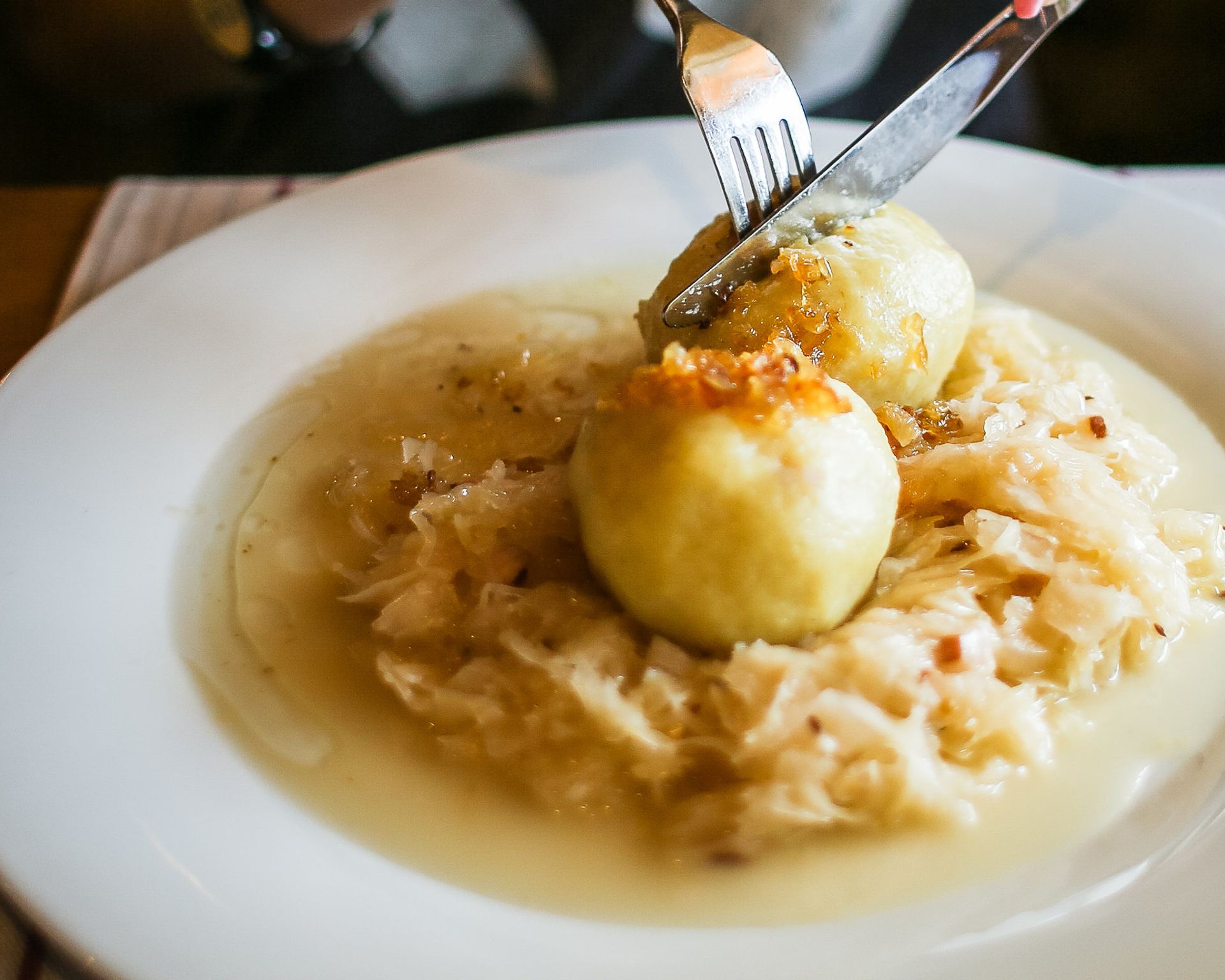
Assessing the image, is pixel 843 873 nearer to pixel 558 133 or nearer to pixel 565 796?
pixel 565 796

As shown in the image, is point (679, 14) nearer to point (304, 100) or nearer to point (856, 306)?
point (856, 306)

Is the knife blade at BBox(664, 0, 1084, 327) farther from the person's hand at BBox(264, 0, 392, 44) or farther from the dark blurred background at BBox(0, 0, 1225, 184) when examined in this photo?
the person's hand at BBox(264, 0, 392, 44)

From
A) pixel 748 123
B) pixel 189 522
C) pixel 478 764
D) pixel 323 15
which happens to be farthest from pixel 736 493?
pixel 323 15

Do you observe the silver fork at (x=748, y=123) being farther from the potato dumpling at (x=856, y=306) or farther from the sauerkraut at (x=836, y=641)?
the sauerkraut at (x=836, y=641)

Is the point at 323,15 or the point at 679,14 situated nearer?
the point at 679,14

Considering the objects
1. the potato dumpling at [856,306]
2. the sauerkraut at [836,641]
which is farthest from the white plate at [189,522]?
the potato dumpling at [856,306]

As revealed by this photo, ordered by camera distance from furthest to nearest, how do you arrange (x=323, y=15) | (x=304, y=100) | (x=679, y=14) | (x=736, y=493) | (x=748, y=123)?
(x=304, y=100), (x=323, y=15), (x=679, y=14), (x=748, y=123), (x=736, y=493)
